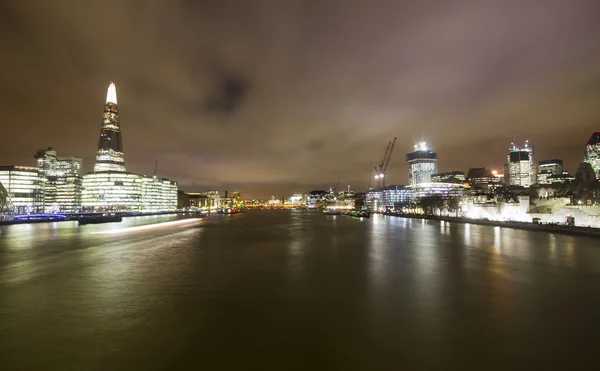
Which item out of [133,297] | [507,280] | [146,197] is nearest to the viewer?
[133,297]

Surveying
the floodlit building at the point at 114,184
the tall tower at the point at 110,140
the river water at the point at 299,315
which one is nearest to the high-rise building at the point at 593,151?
the river water at the point at 299,315

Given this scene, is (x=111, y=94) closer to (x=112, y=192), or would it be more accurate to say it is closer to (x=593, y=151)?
(x=112, y=192)

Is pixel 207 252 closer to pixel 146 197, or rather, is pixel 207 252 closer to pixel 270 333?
pixel 270 333

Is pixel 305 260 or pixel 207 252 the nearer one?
pixel 305 260

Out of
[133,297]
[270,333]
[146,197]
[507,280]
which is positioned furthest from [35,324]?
[146,197]

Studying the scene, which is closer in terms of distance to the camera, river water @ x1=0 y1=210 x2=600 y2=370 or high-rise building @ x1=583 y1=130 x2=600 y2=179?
river water @ x1=0 y1=210 x2=600 y2=370

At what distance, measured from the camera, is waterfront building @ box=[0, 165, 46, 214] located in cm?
12288

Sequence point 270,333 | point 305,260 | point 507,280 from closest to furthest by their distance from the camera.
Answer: point 270,333
point 507,280
point 305,260

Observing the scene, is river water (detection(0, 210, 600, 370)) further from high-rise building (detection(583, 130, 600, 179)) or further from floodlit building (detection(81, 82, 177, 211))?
high-rise building (detection(583, 130, 600, 179))

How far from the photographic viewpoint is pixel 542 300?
14516mm

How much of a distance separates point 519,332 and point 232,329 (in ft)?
31.9

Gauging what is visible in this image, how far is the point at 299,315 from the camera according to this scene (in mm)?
12297

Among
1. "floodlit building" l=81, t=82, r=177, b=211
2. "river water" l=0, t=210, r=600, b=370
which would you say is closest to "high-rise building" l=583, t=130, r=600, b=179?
"river water" l=0, t=210, r=600, b=370

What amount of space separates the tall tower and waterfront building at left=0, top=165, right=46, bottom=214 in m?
41.4
